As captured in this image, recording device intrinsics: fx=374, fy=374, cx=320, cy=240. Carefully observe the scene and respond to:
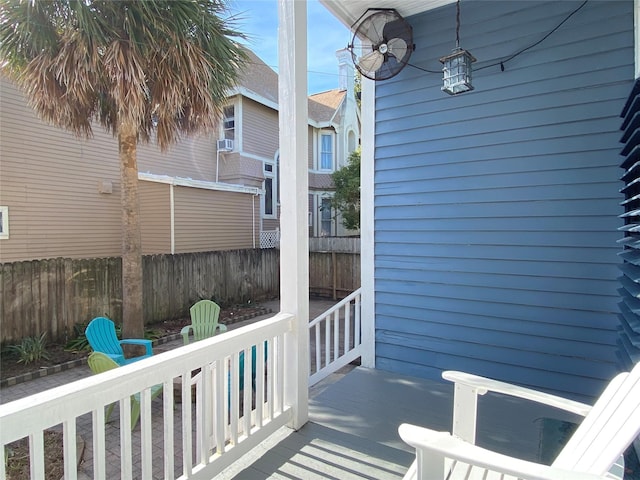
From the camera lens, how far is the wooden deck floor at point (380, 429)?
1.91 meters

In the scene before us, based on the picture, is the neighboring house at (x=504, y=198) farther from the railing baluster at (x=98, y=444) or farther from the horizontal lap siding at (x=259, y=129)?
the horizontal lap siding at (x=259, y=129)

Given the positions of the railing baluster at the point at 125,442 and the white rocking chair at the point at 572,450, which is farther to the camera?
the railing baluster at the point at 125,442

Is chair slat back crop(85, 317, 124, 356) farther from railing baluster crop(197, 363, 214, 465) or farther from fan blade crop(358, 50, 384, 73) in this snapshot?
fan blade crop(358, 50, 384, 73)

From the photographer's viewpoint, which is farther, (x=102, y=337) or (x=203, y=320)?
(x=203, y=320)

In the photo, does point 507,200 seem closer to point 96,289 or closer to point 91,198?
point 96,289

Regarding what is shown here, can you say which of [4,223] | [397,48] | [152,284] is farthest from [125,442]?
[4,223]

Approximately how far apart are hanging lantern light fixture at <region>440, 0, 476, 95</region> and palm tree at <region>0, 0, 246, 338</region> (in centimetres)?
349

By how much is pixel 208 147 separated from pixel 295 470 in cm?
979

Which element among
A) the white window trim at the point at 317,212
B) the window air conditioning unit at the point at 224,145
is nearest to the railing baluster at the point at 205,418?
the window air conditioning unit at the point at 224,145

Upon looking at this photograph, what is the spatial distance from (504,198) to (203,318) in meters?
3.55

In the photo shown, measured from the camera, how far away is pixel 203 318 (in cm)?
456

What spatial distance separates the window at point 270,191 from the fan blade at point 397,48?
8815mm

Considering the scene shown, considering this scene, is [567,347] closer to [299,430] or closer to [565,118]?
[565,118]

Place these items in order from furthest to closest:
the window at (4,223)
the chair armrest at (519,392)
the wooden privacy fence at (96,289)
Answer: the window at (4,223)
the wooden privacy fence at (96,289)
the chair armrest at (519,392)
